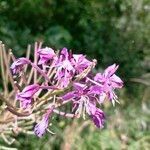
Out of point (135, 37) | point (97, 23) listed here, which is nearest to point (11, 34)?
point (97, 23)

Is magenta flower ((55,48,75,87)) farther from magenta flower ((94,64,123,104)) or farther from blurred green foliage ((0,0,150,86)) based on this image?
blurred green foliage ((0,0,150,86))

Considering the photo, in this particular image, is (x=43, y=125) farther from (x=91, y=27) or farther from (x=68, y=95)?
(x=91, y=27)

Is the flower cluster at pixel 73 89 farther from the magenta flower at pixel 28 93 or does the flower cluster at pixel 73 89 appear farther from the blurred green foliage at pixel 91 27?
the blurred green foliage at pixel 91 27

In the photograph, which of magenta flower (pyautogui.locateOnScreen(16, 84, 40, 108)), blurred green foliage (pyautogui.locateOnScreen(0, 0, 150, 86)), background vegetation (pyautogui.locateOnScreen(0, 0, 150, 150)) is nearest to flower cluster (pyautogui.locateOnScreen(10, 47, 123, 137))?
magenta flower (pyautogui.locateOnScreen(16, 84, 40, 108))

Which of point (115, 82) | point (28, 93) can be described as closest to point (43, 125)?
point (28, 93)

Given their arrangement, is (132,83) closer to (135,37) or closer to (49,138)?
(135,37)
